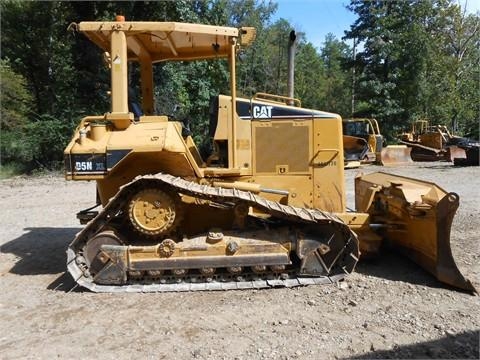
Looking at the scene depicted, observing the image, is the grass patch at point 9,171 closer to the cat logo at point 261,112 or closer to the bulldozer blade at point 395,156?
the bulldozer blade at point 395,156

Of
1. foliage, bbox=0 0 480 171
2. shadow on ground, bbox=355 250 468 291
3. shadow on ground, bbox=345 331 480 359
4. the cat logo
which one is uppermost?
foliage, bbox=0 0 480 171

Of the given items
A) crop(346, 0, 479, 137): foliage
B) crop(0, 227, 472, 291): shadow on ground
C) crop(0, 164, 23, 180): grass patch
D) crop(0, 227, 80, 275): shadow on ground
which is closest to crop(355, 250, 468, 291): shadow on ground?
crop(0, 227, 472, 291): shadow on ground

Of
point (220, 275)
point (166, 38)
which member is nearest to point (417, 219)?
point (220, 275)

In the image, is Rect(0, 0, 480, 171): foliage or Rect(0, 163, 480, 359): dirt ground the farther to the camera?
Rect(0, 0, 480, 171): foliage

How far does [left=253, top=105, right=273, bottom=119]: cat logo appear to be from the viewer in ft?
18.7

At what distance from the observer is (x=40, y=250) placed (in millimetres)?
7027

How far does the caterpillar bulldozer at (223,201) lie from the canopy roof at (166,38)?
0.07 feet

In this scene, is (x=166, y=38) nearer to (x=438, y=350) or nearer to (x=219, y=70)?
(x=438, y=350)

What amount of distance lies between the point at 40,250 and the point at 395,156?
1701 centimetres

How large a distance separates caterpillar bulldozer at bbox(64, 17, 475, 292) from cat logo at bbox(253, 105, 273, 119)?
12 mm

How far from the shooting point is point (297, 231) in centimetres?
525

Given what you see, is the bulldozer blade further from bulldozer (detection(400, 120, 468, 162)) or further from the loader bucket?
the loader bucket

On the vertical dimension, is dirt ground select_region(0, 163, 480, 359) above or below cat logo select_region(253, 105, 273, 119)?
below

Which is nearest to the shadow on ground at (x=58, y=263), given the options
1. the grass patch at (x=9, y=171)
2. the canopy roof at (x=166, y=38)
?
the canopy roof at (x=166, y=38)
